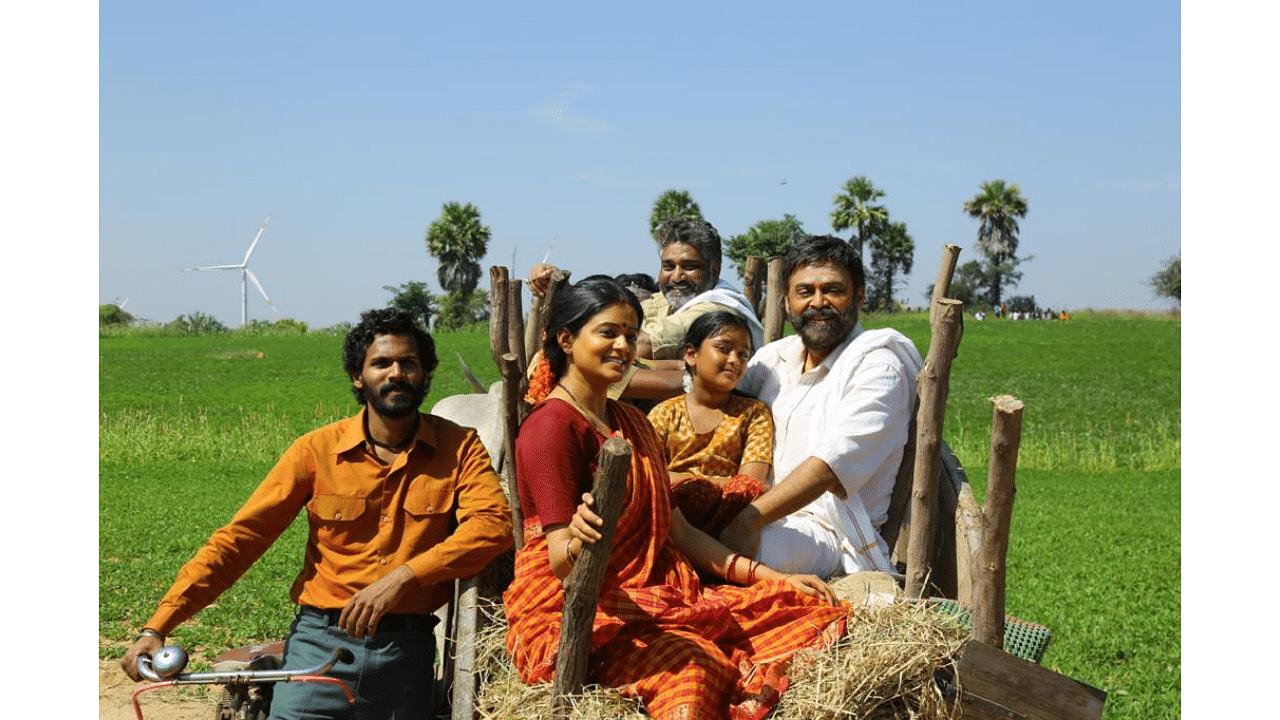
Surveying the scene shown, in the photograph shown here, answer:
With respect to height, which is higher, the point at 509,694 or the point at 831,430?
the point at 831,430

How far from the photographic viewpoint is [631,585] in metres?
3.65

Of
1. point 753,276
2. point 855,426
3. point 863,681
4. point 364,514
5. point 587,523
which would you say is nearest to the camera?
A: point 587,523

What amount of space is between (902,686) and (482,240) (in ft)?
210

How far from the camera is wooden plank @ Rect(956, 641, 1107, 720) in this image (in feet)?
12.3

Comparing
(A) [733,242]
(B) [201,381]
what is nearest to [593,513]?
(B) [201,381]

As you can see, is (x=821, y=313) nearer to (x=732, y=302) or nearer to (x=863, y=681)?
(x=732, y=302)

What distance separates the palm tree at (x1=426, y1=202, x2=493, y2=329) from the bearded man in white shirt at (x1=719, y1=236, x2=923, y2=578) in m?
61.7

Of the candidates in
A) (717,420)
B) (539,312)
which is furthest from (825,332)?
(539,312)

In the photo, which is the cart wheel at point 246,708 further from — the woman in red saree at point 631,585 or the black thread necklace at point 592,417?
the black thread necklace at point 592,417

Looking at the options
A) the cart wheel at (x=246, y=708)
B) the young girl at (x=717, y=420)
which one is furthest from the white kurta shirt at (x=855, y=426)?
the cart wheel at (x=246, y=708)

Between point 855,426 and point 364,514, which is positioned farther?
point 855,426

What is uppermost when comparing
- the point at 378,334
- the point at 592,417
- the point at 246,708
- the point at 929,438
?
the point at 378,334

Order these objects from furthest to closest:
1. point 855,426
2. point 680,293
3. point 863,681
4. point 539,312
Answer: point 680,293, point 539,312, point 855,426, point 863,681

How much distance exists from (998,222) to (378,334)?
76540 mm
